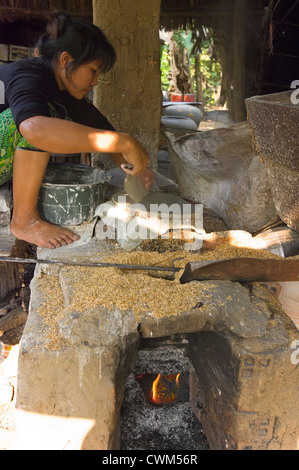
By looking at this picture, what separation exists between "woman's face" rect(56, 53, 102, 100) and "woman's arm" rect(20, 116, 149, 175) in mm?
509

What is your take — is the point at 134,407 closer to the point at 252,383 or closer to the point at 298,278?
the point at 252,383

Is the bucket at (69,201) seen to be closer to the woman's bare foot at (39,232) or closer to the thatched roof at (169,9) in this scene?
Result: the woman's bare foot at (39,232)

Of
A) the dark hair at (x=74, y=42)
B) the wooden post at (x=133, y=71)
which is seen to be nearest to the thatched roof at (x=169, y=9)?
the wooden post at (x=133, y=71)

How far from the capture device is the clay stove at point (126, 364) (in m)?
1.54

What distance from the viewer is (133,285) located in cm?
184

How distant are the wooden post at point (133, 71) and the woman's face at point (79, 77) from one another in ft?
3.07

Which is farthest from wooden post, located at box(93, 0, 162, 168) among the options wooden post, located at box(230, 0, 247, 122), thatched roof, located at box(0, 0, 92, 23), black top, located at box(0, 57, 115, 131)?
wooden post, located at box(230, 0, 247, 122)

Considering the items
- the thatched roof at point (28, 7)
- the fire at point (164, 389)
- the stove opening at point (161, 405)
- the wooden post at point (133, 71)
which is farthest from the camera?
the thatched roof at point (28, 7)

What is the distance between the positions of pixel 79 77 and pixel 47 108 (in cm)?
39

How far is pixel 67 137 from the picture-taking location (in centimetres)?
214

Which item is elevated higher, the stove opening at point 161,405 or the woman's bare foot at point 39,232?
the woman's bare foot at point 39,232

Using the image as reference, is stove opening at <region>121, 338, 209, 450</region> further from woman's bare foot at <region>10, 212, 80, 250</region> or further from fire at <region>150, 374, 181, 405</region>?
woman's bare foot at <region>10, 212, 80, 250</region>

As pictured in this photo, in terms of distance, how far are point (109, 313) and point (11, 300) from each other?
1663mm
